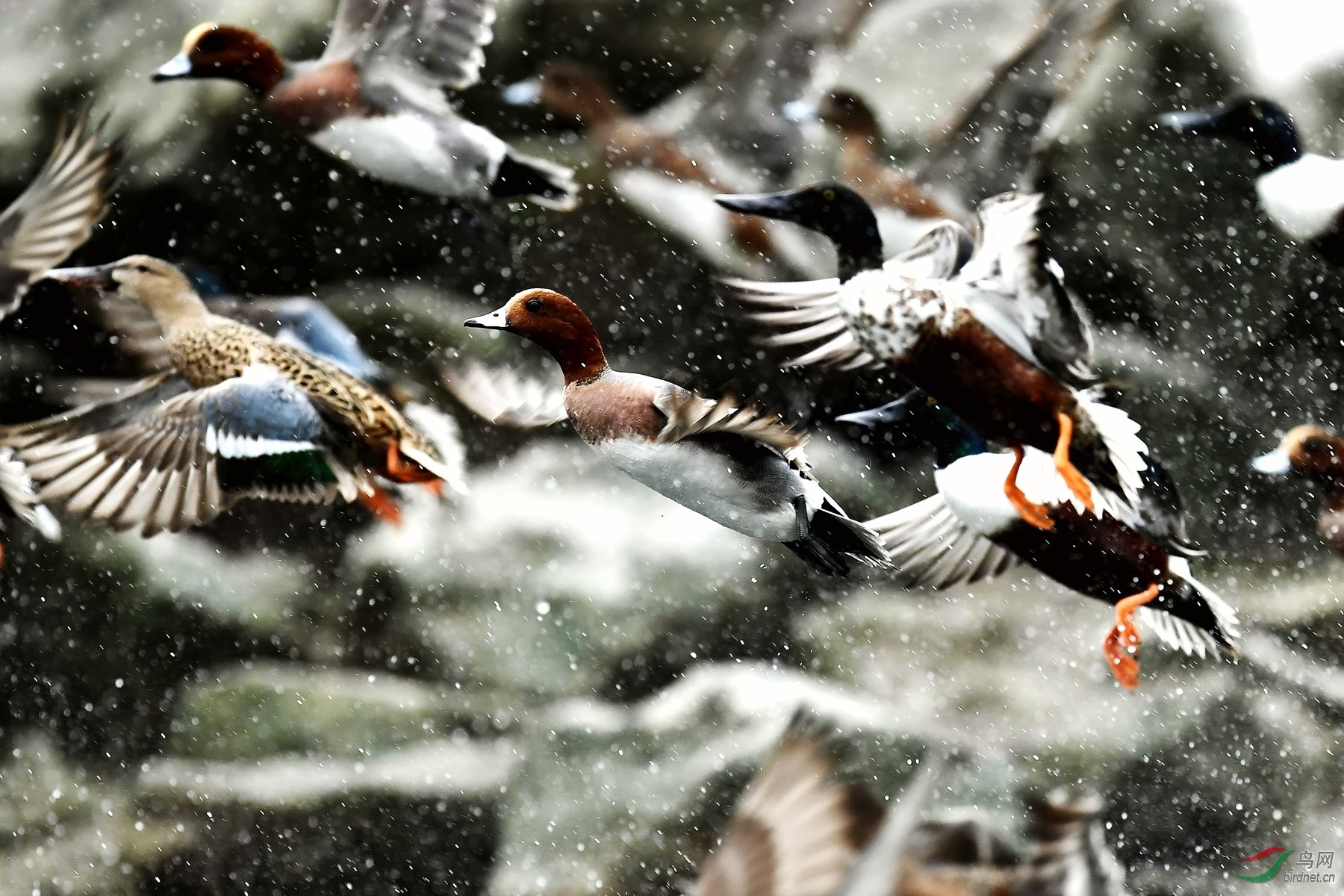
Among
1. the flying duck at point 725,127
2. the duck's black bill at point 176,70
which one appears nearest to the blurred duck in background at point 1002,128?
the flying duck at point 725,127

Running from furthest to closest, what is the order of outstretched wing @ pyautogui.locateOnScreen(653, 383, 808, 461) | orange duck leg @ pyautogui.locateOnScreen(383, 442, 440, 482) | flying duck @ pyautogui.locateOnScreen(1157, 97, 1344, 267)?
orange duck leg @ pyautogui.locateOnScreen(383, 442, 440, 482), flying duck @ pyautogui.locateOnScreen(1157, 97, 1344, 267), outstretched wing @ pyautogui.locateOnScreen(653, 383, 808, 461)

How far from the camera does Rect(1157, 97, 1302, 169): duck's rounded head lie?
1628 millimetres

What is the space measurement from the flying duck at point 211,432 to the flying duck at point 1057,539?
2.04 feet

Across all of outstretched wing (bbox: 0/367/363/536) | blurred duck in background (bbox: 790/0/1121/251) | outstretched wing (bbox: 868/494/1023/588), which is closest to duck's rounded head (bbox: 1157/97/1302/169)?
blurred duck in background (bbox: 790/0/1121/251)

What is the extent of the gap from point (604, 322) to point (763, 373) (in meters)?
0.22

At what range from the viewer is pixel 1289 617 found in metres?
1.67

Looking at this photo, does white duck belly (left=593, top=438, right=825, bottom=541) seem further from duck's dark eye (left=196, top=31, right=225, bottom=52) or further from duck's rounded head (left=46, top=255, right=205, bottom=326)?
duck's dark eye (left=196, top=31, right=225, bottom=52)

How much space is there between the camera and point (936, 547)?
168 centimetres

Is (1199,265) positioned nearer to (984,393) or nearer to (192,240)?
(984,393)

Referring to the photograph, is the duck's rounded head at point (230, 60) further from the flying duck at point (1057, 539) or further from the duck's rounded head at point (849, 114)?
the flying duck at point (1057, 539)

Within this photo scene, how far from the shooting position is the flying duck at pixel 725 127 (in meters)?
1.67

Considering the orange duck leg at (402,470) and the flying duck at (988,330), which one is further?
the orange duck leg at (402,470)

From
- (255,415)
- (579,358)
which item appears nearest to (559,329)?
(579,358)

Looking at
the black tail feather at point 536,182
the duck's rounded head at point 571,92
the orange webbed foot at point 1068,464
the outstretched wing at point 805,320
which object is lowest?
the orange webbed foot at point 1068,464
